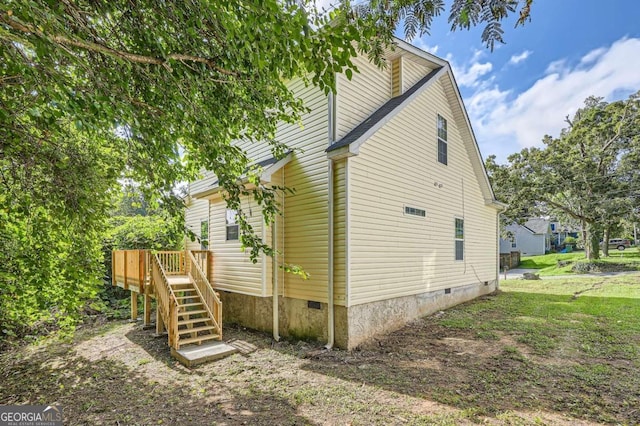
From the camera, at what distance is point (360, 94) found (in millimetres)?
7664

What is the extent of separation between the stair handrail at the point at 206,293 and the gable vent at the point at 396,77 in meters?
7.04

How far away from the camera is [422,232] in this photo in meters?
8.69

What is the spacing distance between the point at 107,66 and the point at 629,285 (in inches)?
774

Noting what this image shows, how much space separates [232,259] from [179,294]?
5.19 ft

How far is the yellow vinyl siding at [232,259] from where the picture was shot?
7.51m

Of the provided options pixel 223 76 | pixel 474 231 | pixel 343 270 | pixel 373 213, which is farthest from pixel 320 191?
pixel 474 231

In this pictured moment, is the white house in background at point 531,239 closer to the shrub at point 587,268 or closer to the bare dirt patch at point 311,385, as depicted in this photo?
the shrub at point 587,268

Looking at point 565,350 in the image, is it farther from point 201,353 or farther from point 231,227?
point 231,227

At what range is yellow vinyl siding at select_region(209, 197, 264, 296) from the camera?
751cm

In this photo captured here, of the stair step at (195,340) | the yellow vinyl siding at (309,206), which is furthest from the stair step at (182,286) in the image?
the yellow vinyl siding at (309,206)

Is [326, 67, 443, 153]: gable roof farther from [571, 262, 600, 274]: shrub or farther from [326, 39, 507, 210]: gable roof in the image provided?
[571, 262, 600, 274]: shrub

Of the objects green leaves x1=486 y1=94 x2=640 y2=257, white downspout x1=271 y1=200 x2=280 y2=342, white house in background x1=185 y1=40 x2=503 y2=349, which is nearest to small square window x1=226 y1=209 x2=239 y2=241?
white house in background x1=185 y1=40 x2=503 y2=349

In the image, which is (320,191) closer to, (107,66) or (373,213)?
(373,213)

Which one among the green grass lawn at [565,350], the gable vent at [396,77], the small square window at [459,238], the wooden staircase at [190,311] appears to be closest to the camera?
the green grass lawn at [565,350]
